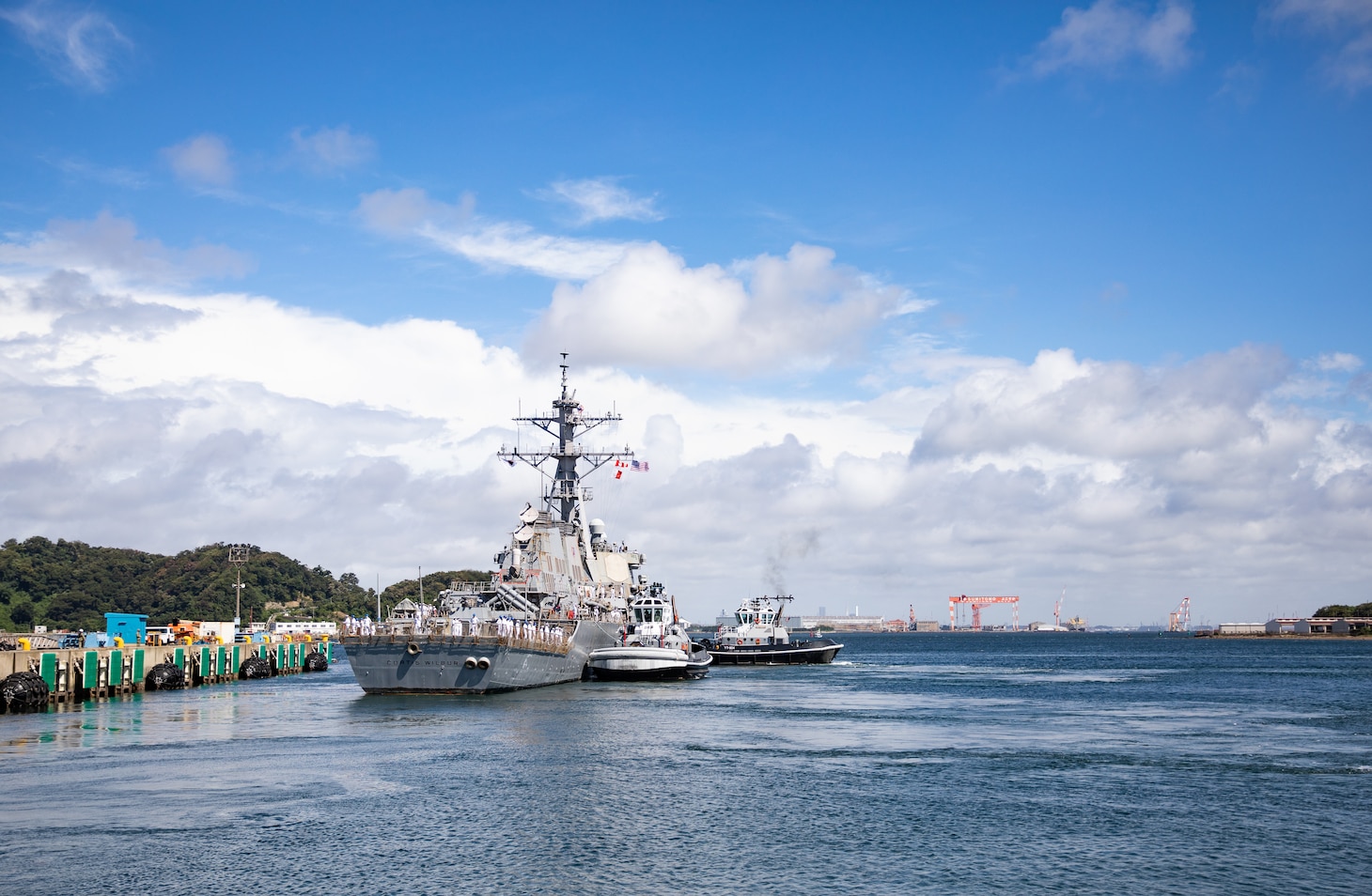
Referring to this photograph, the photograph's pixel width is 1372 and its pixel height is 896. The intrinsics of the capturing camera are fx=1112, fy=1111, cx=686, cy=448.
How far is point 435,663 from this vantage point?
2297 inches

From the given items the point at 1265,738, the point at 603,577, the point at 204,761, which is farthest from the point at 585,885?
the point at 603,577

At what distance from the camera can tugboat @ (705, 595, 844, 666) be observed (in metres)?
111

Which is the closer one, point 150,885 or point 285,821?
point 150,885

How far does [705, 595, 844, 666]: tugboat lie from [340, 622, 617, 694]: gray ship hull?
51.3m

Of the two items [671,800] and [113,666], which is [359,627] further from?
[671,800]

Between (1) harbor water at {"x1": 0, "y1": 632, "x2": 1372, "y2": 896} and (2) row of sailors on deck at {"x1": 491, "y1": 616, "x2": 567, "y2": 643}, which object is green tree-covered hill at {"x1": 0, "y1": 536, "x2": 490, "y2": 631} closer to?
(2) row of sailors on deck at {"x1": 491, "y1": 616, "x2": 567, "y2": 643}

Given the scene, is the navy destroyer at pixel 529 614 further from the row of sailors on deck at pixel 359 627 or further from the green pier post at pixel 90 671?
the green pier post at pixel 90 671

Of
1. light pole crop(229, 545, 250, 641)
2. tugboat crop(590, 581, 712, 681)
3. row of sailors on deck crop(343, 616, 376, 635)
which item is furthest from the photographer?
light pole crop(229, 545, 250, 641)

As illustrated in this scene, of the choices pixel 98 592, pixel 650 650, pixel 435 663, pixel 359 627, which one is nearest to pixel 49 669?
pixel 359 627

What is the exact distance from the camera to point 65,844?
83.8 feet

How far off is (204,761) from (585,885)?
20.8 meters

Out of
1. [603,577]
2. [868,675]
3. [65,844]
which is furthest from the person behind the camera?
[868,675]

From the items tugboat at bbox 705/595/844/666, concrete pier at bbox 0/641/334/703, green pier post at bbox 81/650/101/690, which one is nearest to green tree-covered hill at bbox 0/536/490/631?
tugboat at bbox 705/595/844/666

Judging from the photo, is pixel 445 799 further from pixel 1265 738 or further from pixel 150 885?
pixel 1265 738
